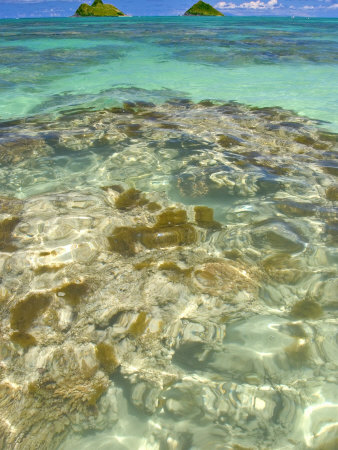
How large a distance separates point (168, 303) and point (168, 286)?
19 centimetres

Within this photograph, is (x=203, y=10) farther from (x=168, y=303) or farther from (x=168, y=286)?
(x=168, y=303)

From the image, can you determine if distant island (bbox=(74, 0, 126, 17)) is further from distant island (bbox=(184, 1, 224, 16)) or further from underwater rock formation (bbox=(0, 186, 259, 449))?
underwater rock formation (bbox=(0, 186, 259, 449))

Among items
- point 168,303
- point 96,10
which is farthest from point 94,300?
point 96,10

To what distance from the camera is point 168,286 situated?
2912mm

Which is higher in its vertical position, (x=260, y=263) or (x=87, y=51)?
(x=87, y=51)

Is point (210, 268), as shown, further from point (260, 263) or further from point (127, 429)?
point (127, 429)

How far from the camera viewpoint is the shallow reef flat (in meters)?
1.98

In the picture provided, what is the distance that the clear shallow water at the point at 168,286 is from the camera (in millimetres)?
1991

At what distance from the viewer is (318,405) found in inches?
79.3

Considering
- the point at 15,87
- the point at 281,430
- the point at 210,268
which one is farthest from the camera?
the point at 15,87

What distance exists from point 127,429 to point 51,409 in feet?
1.59

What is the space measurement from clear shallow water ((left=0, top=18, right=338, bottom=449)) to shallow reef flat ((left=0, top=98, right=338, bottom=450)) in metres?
0.01

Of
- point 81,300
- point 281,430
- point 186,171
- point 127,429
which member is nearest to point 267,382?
point 281,430

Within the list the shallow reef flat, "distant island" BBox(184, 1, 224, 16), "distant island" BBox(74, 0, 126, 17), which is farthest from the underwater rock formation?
"distant island" BBox(184, 1, 224, 16)
